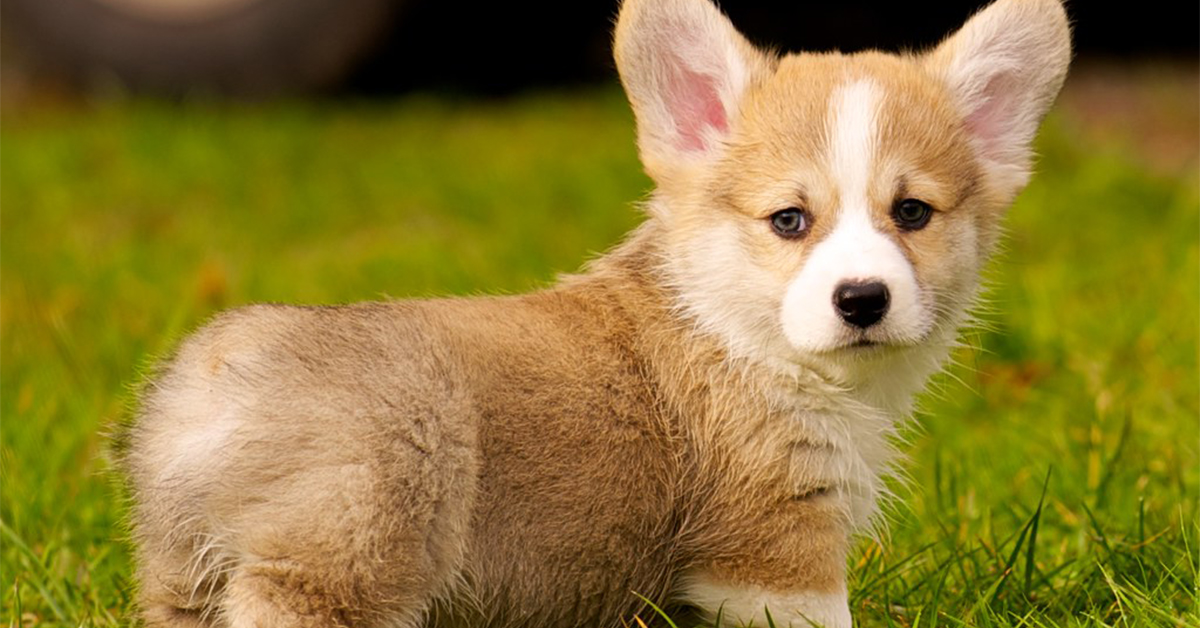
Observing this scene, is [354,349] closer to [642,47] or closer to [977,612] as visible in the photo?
[642,47]

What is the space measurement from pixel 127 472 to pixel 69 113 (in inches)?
249

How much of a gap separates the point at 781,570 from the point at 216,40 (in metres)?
6.06

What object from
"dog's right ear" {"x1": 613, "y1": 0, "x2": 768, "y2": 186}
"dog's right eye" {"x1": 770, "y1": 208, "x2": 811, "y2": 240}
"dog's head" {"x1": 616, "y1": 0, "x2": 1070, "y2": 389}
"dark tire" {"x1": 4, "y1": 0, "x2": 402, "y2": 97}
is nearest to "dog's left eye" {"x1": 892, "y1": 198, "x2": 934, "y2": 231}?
→ "dog's head" {"x1": 616, "y1": 0, "x2": 1070, "y2": 389}

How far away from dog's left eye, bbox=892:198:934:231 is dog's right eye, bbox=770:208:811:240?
0.20m

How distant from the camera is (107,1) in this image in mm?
8617

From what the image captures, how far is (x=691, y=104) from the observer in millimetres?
3930

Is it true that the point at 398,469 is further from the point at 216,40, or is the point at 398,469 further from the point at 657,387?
the point at 216,40

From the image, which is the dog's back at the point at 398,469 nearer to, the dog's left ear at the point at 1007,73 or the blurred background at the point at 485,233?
the blurred background at the point at 485,233

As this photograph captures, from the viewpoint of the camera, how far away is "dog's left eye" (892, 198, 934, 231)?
3553 millimetres

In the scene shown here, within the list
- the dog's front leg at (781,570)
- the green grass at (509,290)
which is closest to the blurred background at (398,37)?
the green grass at (509,290)

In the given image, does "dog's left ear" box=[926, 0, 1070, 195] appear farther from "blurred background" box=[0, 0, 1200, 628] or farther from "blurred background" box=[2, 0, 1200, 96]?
"blurred background" box=[2, 0, 1200, 96]

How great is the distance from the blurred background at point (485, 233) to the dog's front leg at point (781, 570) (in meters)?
0.24

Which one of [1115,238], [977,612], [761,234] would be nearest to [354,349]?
[761,234]

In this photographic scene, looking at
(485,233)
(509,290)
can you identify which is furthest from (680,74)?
(485,233)
